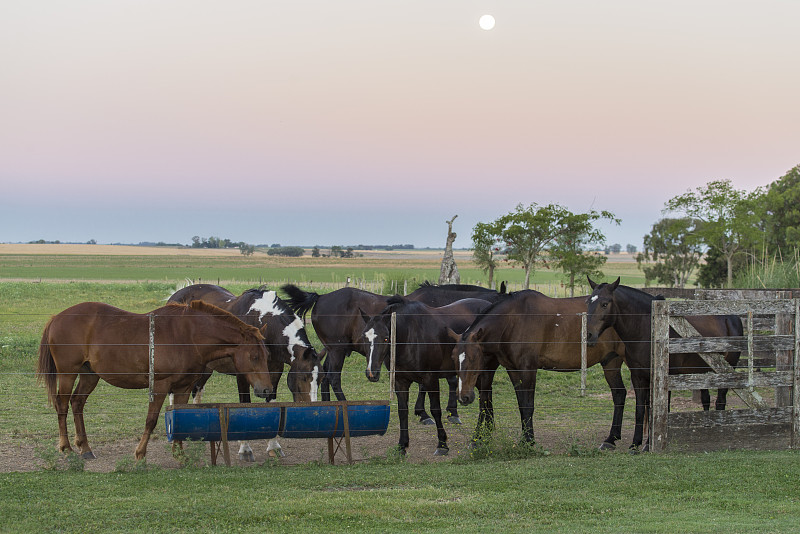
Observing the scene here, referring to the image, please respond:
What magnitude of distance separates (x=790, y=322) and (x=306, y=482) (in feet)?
20.9

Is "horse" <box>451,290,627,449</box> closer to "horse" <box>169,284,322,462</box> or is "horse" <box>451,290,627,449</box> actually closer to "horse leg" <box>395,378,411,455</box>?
"horse leg" <box>395,378,411,455</box>

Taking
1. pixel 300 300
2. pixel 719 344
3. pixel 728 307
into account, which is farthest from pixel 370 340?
pixel 728 307

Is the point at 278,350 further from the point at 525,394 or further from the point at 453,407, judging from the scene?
the point at 453,407

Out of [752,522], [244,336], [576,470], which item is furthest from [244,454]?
[752,522]

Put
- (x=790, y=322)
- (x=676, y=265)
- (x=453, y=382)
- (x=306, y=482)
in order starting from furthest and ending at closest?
(x=676, y=265) < (x=453, y=382) < (x=790, y=322) < (x=306, y=482)

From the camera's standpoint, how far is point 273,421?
25.5ft

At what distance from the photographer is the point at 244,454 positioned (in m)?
8.76

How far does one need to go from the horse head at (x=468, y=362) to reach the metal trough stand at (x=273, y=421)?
0.97 m

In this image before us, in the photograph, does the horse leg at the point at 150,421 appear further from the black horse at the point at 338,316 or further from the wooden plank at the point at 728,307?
the wooden plank at the point at 728,307

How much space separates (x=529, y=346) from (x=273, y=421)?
135 inches

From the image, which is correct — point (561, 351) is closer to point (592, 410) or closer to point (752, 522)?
point (592, 410)

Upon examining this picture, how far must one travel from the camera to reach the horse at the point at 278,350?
29.0 feet

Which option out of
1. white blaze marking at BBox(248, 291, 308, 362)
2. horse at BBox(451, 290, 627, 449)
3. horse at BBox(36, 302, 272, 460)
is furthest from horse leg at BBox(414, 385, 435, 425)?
horse at BBox(36, 302, 272, 460)

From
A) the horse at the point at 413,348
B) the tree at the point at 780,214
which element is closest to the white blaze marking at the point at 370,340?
the horse at the point at 413,348
